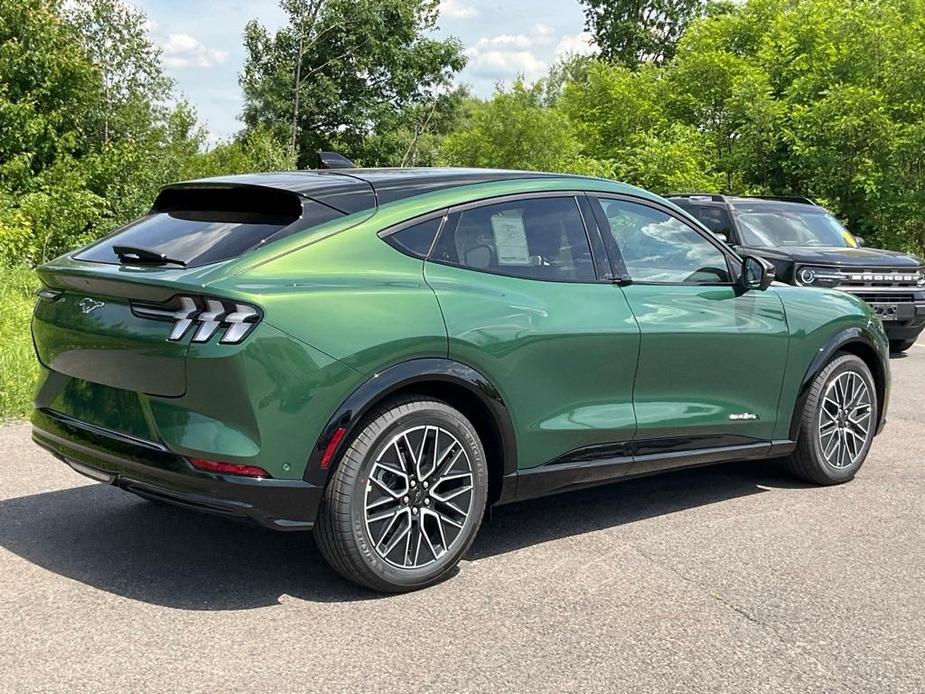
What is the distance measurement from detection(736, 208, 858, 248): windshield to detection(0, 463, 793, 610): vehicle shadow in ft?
21.4

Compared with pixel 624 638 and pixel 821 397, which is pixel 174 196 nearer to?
pixel 624 638

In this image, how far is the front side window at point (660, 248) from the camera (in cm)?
497

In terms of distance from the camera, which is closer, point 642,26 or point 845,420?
point 845,420

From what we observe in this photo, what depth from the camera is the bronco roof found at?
13.7ft

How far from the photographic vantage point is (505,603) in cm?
A: 401

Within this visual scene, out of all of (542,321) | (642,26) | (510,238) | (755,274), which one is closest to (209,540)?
(542,321)

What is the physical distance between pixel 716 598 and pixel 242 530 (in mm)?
2191

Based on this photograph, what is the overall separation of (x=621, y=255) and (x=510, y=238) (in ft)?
2.13

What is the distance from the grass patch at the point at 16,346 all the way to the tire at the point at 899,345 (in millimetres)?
9710

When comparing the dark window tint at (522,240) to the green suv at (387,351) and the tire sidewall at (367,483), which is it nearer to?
the green suv at (387,351)

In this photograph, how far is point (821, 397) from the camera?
582cm

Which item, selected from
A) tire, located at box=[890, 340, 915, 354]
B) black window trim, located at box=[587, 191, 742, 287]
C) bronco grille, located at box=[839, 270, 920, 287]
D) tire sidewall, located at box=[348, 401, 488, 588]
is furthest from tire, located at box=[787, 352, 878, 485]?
tire, located at box=[890, 340, 915, 354]

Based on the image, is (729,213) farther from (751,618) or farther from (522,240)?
(751,618)

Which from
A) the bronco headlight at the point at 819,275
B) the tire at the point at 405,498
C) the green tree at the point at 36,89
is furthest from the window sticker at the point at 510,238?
the green tree at the point at 36,89
